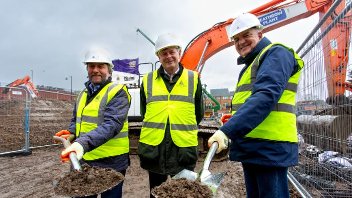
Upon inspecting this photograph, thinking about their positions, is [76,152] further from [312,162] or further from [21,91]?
[21,91]

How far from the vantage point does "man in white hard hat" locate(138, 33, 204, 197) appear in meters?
3.16

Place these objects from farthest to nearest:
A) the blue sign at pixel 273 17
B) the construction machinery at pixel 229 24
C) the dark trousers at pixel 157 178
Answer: the blue sign at pixel 273 17
the construction machinery at pixel 229 24
the dark trousers at pixel 157 178

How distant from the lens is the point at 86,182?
2.43 meters

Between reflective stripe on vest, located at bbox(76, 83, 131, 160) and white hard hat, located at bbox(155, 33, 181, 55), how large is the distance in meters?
0.54

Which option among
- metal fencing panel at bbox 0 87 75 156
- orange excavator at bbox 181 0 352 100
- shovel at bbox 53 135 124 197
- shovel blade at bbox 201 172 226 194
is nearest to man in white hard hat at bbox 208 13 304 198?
shovel blade at bbox 201 172 226 194

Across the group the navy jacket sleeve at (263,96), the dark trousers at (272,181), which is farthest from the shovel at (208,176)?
the dark trousers at (272,181)

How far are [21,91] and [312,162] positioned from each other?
322 inches

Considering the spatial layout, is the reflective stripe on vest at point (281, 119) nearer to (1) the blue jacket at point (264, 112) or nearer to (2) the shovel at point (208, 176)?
(1) the blue jacket at point (264, 112)

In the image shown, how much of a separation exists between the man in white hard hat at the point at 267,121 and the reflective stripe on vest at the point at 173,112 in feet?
2.13

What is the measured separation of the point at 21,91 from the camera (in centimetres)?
930


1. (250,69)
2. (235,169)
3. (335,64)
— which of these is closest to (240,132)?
(250,69)

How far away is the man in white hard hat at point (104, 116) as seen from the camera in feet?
9.43

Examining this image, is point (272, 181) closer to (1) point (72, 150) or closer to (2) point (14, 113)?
(1) point (72, 150)

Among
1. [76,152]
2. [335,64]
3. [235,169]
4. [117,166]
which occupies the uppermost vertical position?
[335,64]
